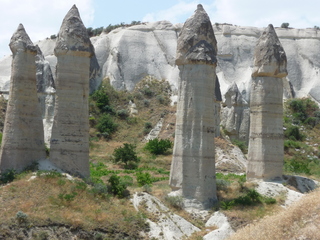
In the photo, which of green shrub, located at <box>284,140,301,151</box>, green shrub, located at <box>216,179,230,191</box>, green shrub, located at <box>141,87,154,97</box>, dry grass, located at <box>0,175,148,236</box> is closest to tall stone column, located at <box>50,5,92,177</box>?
dry grass, located at <box>0,175,148,236</box>

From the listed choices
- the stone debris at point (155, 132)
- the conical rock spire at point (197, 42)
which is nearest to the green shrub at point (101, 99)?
the stone debris at point (155, 132)

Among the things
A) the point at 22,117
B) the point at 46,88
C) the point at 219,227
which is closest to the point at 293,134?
the point at 46,88

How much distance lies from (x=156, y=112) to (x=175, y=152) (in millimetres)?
27687

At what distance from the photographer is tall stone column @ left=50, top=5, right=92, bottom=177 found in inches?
824

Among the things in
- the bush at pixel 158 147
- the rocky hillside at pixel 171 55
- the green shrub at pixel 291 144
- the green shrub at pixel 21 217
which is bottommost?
the green shrub at pixel 21 217

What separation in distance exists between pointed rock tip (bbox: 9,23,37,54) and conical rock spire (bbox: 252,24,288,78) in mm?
11254

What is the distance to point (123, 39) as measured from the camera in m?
58.0

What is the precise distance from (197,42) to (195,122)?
147 inches

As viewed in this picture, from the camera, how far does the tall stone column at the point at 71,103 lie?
824 inches

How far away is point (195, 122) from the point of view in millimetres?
21391

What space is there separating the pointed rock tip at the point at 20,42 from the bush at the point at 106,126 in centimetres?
2201

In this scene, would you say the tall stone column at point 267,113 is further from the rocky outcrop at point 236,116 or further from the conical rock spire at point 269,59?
the rocky outcrop at point 236,116

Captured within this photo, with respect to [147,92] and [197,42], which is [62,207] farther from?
[147,92]

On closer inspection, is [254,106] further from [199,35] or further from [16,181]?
[16,181]
